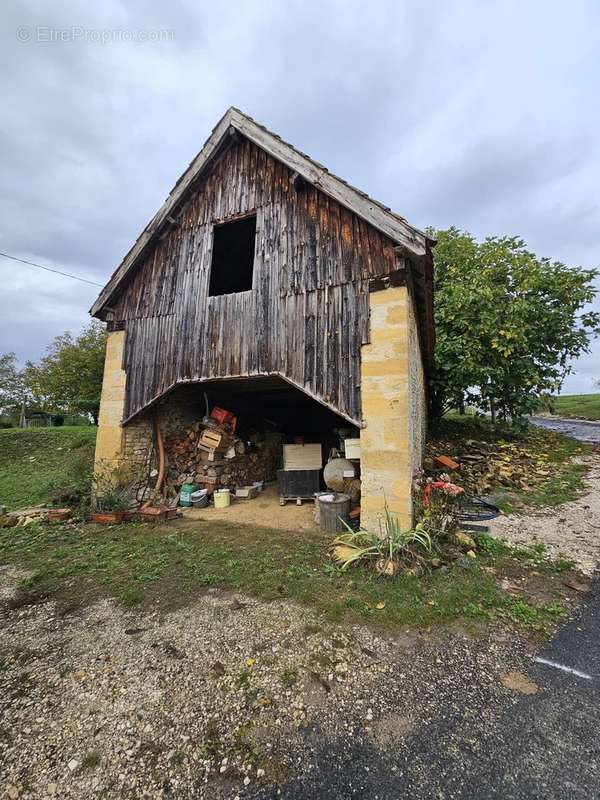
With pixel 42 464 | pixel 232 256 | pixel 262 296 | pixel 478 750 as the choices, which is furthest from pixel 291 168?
pixel 42 464

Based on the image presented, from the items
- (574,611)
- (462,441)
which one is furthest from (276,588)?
(462,441)

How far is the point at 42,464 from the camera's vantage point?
447 inches

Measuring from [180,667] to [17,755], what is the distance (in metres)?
1.00

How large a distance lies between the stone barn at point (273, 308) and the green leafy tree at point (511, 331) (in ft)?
10.5

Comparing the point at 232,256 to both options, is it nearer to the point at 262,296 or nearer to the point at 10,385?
the point at 262,296

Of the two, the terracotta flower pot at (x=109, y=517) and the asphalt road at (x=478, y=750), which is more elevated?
the terracotta flower pot at (x=109, y=517)

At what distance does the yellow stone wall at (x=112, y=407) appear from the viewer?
Answer: 24.7 ft

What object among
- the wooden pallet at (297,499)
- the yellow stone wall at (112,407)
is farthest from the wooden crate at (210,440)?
the wooden pallet at (297,499)

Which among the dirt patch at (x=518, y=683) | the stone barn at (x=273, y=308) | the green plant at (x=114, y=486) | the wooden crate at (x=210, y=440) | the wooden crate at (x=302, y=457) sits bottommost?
the dirt patch at (x=518, y=683)

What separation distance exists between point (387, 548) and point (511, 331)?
9.18m

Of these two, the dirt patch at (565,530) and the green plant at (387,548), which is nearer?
the green plant at (387,548)

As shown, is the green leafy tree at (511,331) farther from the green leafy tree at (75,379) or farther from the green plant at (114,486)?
the green leafy tree at (75,379)

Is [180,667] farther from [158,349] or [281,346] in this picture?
[158,349]

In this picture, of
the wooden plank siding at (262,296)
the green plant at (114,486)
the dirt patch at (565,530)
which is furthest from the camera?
the green plant at (114,486)
